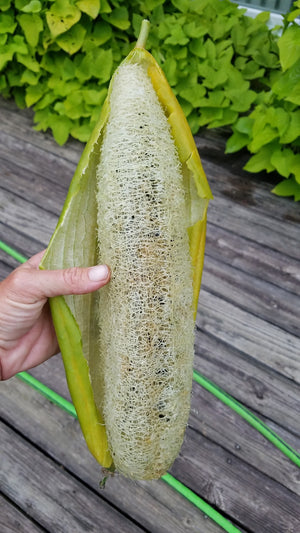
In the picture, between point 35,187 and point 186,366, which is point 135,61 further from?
point 35,187

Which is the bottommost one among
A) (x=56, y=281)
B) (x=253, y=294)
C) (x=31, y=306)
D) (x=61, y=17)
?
(x=253, y=294)

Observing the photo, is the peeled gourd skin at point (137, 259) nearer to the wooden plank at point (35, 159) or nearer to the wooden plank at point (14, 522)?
the wooden plank at point (14, 522)

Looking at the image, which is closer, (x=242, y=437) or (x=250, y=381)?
(x=242, y=437)

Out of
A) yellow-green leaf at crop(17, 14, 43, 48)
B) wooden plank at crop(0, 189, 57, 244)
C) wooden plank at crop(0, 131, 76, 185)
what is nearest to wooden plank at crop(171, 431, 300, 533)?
wooden plank at crop(0, 189, 57, 244)

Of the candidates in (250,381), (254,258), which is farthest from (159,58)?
(250,381)

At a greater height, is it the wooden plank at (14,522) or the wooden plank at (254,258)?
the wooden plank at (254,258)

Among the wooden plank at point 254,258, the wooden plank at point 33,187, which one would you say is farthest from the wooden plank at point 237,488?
the wooden plank at point 33,187

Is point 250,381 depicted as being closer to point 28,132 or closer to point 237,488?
point 237,488
